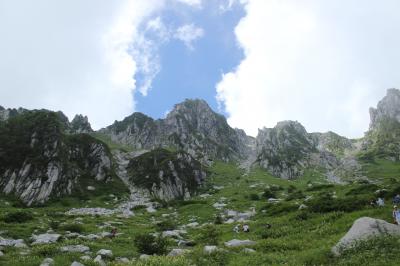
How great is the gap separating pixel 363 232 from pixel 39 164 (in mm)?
56522

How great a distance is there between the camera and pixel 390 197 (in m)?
36.2

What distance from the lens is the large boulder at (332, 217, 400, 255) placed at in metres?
20.2

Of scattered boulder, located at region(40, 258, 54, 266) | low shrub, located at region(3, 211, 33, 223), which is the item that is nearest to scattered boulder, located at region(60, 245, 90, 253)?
scattered boulder, located at region(40, 258, 54, 266)

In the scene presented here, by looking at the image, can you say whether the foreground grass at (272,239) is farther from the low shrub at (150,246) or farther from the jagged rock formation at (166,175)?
Answer: the jagged rock formation at (166,175)

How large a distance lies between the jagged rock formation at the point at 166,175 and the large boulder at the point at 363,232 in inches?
2507

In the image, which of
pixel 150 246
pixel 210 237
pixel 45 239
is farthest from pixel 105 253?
pixel 210 237

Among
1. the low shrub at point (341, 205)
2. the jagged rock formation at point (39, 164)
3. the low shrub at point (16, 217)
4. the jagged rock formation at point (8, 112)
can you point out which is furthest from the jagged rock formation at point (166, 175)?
the jagged rock formation at point (8, 112)

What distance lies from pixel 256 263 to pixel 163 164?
249 feet

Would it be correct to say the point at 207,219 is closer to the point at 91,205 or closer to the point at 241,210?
the point at 241,210

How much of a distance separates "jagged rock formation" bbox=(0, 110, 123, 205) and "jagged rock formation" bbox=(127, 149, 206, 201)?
895 centimetres

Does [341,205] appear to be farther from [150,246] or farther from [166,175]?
[166,175]

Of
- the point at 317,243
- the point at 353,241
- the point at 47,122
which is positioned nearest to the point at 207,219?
the point at 317,243

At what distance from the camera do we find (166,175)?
296 feet

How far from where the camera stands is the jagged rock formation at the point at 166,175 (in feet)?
284
